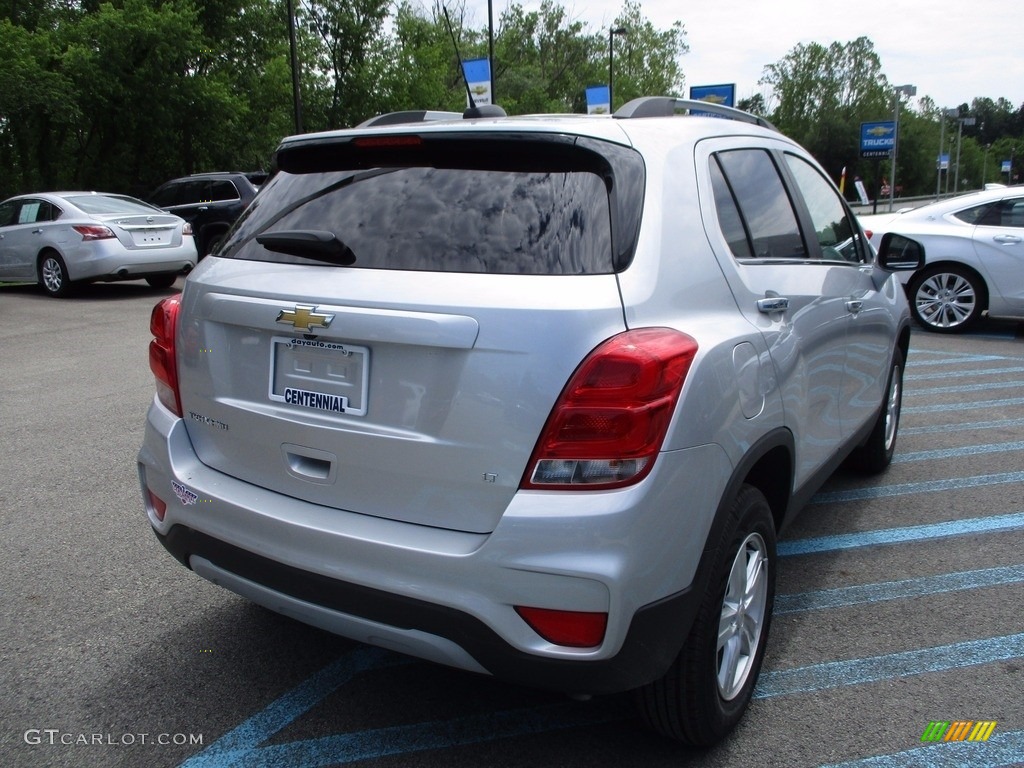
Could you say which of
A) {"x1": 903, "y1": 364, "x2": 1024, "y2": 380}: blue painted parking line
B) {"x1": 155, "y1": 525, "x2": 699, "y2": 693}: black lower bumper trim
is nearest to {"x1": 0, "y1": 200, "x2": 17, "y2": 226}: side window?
{"x1": 903, "y1": 364, "x2": 1024, "y2": 380}: blue painted parking line

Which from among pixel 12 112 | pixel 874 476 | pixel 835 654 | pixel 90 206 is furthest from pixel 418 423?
pixel 12 112

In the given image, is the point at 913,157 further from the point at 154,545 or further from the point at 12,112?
the point at 154,545

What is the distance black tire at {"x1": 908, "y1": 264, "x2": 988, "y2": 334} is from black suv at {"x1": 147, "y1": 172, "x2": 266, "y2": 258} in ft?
38.8

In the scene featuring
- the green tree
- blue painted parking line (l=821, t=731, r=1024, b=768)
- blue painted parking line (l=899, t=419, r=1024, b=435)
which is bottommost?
blue painted parking line (l=899, t=419, r=1024, b=435)

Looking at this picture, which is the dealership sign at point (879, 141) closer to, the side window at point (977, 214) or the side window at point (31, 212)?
the side window at point (977, 214)

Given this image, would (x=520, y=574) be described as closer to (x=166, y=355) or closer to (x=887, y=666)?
(x=166, y=355)

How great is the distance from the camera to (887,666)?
10.0 ft

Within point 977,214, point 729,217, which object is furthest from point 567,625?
point 977,214

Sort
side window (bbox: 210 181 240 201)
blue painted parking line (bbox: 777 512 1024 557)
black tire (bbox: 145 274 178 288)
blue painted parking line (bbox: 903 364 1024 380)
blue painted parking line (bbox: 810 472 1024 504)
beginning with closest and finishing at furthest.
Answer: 1. blue painted parking line (bbox: 777 512 1024 557)
2. blue painted parking line (bbox: 810 472 1024 504)
3. blue painted parking line (bbox: 903 364 1024 380)
4. black tire (bbox: 145 274 178 288)
5. side window (bbox: 210 181 240 201)

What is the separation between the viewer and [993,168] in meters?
121

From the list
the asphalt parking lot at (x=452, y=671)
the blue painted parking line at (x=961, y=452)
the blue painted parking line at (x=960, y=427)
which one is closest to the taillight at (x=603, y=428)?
the asphalt parking lot at (x=452, y=671)

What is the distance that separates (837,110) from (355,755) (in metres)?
109

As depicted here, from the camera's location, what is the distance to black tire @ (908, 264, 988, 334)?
32.1ft

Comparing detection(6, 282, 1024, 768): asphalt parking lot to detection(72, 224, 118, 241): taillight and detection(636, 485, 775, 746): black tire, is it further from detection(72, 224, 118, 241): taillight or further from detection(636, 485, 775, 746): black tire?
detection(72, 224, 118, 241): taillight
